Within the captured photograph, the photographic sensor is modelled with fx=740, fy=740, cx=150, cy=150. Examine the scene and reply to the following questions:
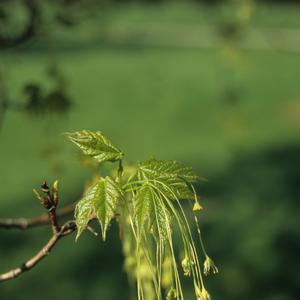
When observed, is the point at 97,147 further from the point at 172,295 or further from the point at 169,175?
the point at 172,295

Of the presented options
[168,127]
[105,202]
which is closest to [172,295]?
[105,202]

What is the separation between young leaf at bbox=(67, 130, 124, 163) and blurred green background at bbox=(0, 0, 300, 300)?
0.16m

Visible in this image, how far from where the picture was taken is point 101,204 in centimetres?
102

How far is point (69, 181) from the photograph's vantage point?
672 centimetres

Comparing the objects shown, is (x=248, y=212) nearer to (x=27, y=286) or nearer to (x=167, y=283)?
(x=27, y=286)

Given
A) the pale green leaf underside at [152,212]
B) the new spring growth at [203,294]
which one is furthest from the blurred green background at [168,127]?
the new spring growth at [203,294]

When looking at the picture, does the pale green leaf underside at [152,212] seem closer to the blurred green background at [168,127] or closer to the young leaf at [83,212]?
the young leaf at [83,212]

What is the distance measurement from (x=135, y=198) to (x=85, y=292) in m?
3.56

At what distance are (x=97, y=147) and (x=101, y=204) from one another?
0.38 ft

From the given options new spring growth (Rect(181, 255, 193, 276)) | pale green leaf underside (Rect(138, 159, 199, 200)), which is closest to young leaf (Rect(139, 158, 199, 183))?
pale green leaf underside (Rect(138, 159, 199, 200))

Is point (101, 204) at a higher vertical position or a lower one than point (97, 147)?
lower

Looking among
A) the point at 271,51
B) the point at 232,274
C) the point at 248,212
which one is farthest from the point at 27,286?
the point at 271,51

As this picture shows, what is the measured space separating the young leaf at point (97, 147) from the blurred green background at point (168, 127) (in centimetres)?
16

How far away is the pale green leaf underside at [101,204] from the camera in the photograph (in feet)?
3.30
